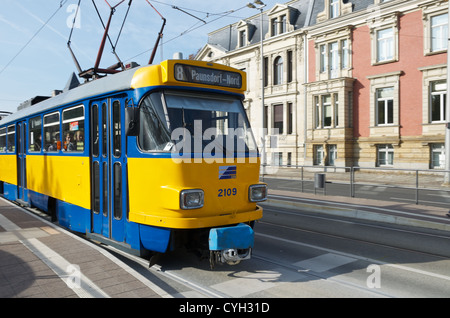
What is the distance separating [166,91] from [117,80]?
1.13 m

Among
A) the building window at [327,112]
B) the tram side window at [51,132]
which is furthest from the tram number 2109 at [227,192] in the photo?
the building window at [327,112]

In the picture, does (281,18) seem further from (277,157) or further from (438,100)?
(438,100)

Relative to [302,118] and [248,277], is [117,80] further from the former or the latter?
[302,118]

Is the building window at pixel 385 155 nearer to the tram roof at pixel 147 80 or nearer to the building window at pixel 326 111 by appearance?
the building window at pixel 326 111

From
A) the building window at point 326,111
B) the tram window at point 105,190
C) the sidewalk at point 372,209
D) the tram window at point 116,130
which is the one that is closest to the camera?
the tram window at point 116,130

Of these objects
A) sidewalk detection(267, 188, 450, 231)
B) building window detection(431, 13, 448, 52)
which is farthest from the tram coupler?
building window detection(431, 13, 448, 52)

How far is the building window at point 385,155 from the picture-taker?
2778cm

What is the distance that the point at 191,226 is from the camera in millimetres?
5496

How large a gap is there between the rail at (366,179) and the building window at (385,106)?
14017 millimetres

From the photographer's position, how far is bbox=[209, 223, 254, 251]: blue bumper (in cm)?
543

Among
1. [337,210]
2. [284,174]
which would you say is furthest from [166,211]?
[284,174]

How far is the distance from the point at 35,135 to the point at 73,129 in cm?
323

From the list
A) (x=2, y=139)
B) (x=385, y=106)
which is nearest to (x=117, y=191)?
(x=2, y=139)

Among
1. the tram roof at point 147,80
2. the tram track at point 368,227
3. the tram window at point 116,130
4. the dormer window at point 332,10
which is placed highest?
the dormer window at point 332,10
